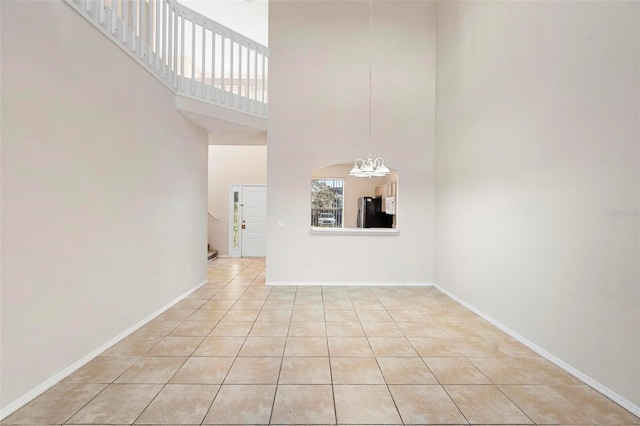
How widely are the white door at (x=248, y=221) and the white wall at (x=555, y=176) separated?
5.59m

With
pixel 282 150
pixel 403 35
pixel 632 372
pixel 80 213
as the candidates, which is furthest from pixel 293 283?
pixel 403 35

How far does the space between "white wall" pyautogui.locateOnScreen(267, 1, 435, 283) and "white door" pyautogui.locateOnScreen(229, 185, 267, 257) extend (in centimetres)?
346

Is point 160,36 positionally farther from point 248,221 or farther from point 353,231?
point 248,221

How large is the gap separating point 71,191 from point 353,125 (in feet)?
13.1

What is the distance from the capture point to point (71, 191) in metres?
2.37

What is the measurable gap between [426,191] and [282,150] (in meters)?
2.56

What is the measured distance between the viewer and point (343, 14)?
5.14 meters

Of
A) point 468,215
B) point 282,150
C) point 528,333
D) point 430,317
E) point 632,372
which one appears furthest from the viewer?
point 282,150

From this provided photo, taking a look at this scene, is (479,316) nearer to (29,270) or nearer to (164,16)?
(29,270)

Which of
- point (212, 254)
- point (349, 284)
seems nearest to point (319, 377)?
point (349, 284)

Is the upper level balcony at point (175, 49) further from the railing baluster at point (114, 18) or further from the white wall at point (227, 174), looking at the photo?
the white wall at point (227, 174)

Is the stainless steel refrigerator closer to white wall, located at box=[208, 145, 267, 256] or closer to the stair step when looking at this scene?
white wall, located at box=[208, 145, 267, 256]

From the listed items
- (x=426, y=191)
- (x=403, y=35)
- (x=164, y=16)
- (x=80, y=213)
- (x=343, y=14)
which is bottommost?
(x=80, y=213)

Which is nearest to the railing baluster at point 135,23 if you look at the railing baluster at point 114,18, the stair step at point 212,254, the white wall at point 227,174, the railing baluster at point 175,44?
the railing baluster at point 114,18
